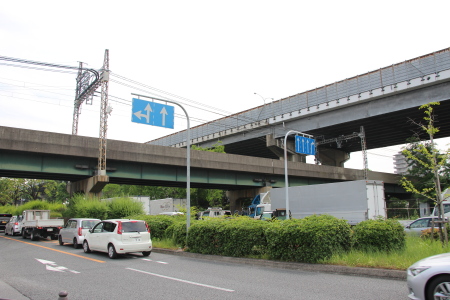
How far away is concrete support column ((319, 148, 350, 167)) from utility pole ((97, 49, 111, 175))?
116 ft

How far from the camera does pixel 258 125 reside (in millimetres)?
51000

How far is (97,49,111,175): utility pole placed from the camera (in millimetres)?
29469

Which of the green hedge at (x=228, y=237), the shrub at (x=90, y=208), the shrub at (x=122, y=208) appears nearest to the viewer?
the green hedge at (x=228, y=237)

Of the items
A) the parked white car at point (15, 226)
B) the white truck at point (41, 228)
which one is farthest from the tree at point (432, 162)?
the parked white car at point (15, 226)

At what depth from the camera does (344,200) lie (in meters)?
24.1

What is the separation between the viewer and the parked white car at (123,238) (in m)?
14.4

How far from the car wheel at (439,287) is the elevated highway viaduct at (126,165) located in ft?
89.7

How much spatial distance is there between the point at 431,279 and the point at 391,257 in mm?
4582

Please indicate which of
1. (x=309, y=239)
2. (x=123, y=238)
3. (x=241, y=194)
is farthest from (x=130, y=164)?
(x=309, y=239)

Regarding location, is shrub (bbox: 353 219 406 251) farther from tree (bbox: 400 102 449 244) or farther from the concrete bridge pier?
the concrete bridge pier

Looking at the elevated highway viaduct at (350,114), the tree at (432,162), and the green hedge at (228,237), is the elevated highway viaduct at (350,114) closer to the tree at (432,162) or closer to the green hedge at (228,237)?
the tree at (432,162)

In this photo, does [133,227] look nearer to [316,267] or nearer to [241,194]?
[316,267]

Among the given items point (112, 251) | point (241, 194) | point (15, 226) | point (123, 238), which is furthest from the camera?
point (241, 194)

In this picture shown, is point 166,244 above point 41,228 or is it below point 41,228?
below
